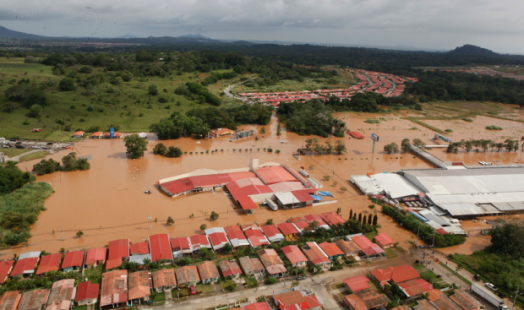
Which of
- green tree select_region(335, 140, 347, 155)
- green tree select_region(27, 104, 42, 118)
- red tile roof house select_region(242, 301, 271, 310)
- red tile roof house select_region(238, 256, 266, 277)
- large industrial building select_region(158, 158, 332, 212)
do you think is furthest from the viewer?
green tree select_region(27, 104, 42, 118)

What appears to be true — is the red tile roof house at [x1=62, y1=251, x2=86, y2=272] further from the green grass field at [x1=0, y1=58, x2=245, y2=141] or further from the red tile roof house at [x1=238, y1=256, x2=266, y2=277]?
the green grass field at [x1=0, y1=58, x2=245, y2=141]

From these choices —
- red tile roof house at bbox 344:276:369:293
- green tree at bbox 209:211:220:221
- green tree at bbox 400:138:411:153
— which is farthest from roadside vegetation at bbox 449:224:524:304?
green tree at bbox 400:138:411:153

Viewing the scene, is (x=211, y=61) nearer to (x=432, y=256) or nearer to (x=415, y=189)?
(x=415, y=189)

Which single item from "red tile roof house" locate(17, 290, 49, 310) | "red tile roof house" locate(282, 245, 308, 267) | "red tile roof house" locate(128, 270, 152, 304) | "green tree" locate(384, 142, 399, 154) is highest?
"green tree" locate(384, 142, 399, 154)

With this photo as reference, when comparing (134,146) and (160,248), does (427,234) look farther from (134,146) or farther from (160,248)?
(134,146)

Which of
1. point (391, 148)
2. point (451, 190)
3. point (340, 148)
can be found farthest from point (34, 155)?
point (451, 190)

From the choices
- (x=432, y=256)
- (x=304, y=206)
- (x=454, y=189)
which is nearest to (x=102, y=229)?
(x=304, y=206)
